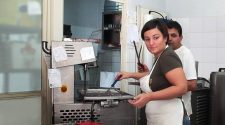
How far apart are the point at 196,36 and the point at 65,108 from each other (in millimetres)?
1873

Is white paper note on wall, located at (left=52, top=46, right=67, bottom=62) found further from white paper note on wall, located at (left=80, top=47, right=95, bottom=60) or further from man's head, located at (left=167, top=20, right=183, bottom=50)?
man's head, located at (left=167, top=20, right=183, bottom=50)

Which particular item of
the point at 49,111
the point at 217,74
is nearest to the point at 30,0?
the point at 49,111

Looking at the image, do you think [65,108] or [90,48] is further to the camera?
[90,48]

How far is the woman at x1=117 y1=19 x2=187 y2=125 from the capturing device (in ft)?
4.33

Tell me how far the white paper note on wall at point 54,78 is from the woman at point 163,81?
1.55ft

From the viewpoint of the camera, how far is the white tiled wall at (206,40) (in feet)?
9.12

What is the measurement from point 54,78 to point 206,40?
1.85m

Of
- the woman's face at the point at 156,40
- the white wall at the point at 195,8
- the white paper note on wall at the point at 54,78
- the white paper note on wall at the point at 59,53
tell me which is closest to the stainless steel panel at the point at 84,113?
the white paper note on wall at the point at 54,78

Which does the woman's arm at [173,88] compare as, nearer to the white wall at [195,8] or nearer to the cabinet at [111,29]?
the cabinet at [111,29]

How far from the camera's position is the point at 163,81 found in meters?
1.40

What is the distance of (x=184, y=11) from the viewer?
3.03 m

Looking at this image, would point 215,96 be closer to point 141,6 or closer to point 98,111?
point 141,6

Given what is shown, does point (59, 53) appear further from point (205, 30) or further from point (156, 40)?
point (205, 30)

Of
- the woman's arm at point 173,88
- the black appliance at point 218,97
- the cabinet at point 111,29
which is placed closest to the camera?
the woman's arm at point 173,88
